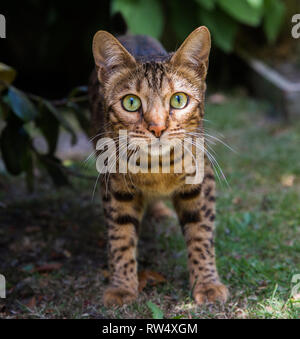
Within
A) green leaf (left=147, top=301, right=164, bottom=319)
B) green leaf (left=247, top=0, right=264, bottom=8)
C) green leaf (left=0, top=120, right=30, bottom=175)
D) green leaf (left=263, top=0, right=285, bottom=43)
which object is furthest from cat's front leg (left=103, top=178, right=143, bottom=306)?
green leaf (left=263, top=0, right=285, bottom=43)

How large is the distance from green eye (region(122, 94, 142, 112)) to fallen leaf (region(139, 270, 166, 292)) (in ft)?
3.93

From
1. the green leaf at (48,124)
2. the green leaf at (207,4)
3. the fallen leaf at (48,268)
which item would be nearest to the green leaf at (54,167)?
the green leaf at (48,124)

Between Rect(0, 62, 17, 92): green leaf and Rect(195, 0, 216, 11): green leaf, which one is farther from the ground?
Rect(195, 0, 216, 11): green leaf

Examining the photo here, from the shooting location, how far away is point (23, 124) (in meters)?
4.04

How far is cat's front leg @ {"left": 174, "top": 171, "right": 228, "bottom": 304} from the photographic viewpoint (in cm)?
322

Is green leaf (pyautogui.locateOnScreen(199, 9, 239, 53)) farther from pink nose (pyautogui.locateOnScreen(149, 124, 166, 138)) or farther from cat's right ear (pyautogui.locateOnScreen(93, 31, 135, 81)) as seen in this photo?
pink nose (pyautogui.locateOnScreen(149, 124, 166, 138))

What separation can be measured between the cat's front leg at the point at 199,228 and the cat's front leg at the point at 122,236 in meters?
0.31

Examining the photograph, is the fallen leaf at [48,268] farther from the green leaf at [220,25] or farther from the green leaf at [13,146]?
the green leaf at [220,25]

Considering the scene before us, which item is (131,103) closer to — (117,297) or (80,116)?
(117,297)

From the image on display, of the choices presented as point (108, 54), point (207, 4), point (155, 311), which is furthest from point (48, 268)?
point (207, 4)

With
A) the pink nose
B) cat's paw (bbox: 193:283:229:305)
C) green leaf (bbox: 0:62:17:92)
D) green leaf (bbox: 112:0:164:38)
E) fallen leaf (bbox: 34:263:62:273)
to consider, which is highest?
green leaf (bbox: 112:0:164:38)

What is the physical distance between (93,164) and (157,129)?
334 cm

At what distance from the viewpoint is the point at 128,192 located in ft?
10.5
